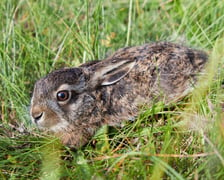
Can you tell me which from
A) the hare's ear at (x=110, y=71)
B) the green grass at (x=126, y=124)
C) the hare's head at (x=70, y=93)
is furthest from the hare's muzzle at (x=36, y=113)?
the hare's ear at (x=110, y=71)

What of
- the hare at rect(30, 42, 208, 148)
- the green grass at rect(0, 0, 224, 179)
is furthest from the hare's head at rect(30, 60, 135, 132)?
the green grass at rect(0, 0, 224, 179)

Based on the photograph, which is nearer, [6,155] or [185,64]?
[6,155]

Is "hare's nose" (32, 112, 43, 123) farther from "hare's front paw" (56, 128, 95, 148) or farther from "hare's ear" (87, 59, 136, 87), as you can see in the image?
"hare's ear" (87, 59, 136, 87)

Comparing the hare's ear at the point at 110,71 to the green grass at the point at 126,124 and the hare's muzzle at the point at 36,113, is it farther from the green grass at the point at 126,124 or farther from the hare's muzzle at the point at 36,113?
the hare's muzzle at the point at 36,113

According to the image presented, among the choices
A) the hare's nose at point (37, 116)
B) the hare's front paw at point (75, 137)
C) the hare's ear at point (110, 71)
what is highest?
the hare's ear at point (110, 71)

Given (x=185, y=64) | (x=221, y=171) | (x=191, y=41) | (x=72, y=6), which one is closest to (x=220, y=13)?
(x=191, y=41)

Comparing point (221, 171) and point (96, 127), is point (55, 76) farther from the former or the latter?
point (221, 171)

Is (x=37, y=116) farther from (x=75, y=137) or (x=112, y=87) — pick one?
(x=112, y=87)
